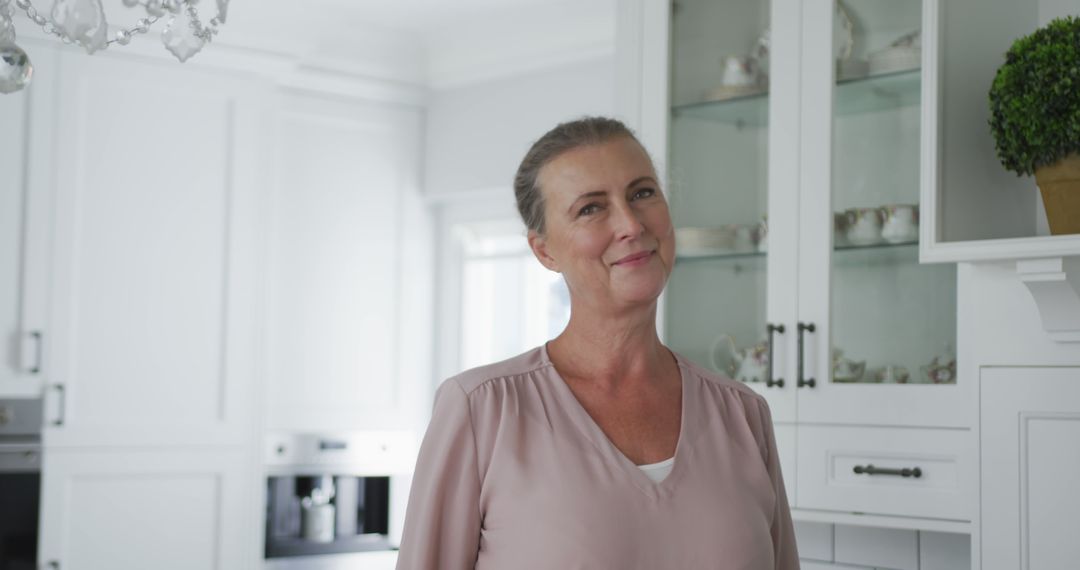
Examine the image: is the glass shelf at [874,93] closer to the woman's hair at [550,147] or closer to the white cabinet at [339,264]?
the woman's hair at [550,147]

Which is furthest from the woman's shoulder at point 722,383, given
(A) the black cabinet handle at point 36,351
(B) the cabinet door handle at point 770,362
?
(A) the black cabinet handle at point 36,351

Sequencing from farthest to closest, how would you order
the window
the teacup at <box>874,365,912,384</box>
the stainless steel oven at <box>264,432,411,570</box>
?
the window, the stainless steel oven at <box>264,432,411,570</box>, the teacup at <box>874,365,912,384</box>

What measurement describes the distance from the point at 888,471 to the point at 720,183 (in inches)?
29.8

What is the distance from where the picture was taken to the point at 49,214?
3.61 m

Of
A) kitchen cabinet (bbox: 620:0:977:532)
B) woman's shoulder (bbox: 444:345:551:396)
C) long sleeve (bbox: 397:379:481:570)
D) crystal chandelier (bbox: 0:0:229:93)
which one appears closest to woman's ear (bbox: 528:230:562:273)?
woman's shoulder (bbox: 444:345:551:396)

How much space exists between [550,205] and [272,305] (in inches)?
118

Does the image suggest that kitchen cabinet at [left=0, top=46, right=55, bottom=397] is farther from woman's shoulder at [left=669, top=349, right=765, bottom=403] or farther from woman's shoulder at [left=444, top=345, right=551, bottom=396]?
woman's shoulder at [left=669, top=349, right=765, bottom=403]

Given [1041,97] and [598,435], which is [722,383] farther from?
[1041,97]

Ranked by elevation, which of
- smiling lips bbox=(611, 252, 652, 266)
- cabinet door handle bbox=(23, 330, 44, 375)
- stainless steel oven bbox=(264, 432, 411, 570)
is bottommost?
stainless steel oven bbox=(264, 432, 411, 570)

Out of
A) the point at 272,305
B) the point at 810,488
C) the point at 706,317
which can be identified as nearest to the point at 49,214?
the point at 272,305

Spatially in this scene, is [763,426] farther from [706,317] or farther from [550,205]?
[706,317]

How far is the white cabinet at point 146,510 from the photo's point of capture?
3.59 metres

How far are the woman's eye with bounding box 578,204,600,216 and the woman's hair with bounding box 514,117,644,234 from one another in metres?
0.07

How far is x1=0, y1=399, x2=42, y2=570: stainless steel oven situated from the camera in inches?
138
